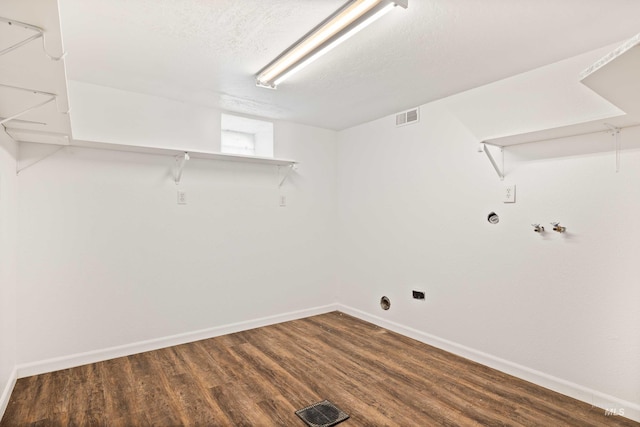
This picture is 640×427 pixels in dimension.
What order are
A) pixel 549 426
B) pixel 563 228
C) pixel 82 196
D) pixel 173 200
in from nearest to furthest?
1. pixel 549 426
2. pixel 563 228
3. pixel 82 196
4. pixel 173 200

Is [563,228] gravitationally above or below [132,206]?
below

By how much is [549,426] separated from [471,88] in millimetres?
2586

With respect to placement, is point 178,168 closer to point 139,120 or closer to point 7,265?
point 139,120

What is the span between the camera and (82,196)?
2908 mm

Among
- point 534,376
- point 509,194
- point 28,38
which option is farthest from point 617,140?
point 28,38

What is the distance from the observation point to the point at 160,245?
3285 mm

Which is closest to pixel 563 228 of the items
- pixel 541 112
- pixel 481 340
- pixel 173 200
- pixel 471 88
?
pixel 541 112

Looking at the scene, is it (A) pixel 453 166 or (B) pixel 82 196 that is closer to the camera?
(B) pixel 82 196

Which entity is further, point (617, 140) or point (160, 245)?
point (160, 245)

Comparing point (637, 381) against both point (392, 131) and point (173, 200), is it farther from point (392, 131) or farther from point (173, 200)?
point (173, 200)

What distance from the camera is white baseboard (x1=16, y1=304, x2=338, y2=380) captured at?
8.92 ft

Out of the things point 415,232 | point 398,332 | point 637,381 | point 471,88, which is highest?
point 471,88

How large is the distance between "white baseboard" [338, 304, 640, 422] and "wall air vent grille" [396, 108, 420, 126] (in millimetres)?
2178

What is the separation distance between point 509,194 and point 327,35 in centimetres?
191
